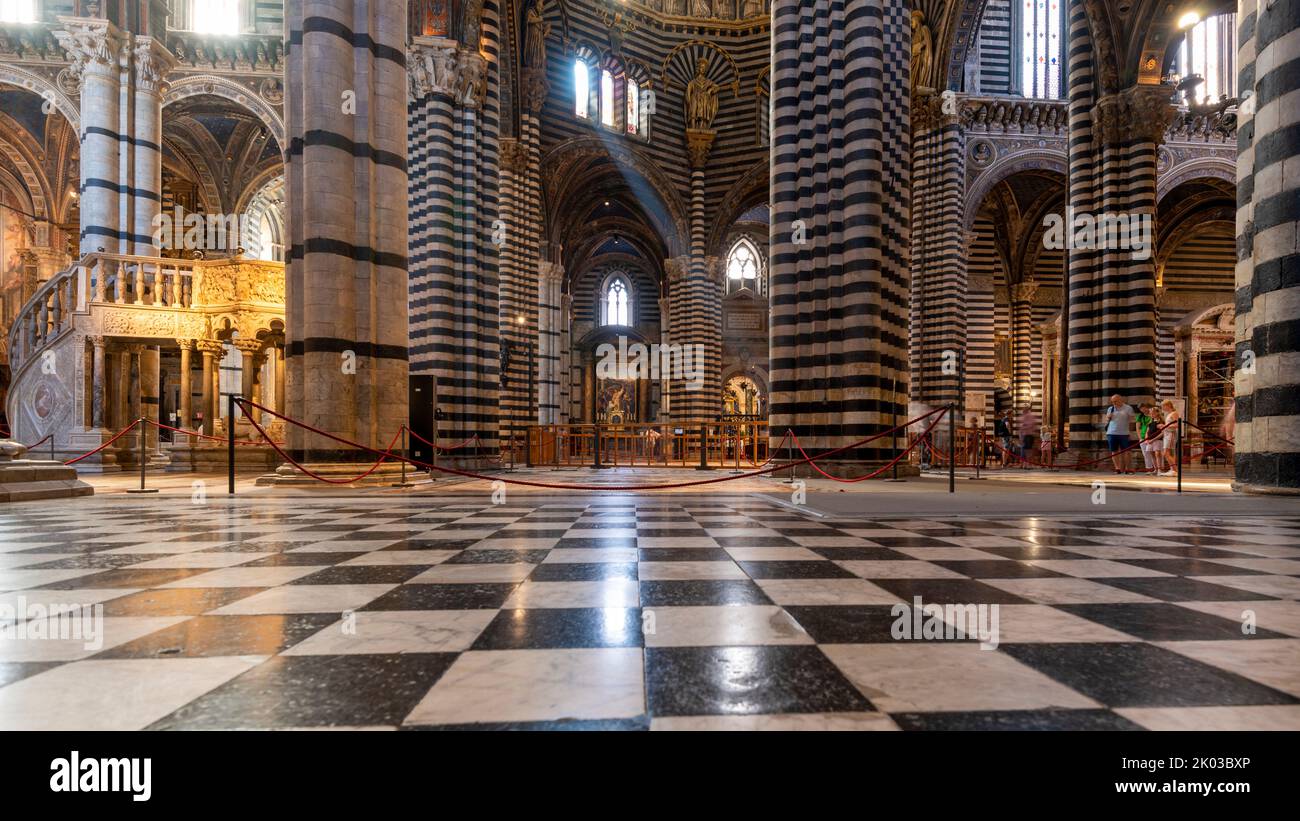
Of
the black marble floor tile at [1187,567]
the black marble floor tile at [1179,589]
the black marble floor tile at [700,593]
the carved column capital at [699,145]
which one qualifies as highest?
the carved column capital at [699,145]

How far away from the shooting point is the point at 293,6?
8.61 metres

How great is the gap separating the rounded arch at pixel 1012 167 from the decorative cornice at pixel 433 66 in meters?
17.8

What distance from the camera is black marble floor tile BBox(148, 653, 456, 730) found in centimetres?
132

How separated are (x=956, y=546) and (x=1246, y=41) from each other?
9049mm

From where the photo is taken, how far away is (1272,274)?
7469 mm

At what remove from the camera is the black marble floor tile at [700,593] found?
93.1 inches

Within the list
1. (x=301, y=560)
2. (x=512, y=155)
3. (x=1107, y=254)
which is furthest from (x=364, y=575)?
(x=512, y=155)

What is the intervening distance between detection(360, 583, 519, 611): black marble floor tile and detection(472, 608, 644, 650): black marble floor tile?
0.63 ft

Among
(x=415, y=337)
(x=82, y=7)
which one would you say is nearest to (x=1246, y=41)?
(x=415, y=337)

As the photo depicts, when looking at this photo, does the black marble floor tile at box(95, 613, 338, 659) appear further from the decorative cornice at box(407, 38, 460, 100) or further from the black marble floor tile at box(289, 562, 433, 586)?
the decorative cornice at box(407, 38, 460, 100)

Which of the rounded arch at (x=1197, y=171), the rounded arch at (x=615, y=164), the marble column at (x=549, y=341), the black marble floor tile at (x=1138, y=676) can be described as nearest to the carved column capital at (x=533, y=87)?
the rounded arch at (x=615, y=164)

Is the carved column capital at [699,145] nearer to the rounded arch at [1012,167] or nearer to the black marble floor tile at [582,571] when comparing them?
the rounded arch at [1012,167]
